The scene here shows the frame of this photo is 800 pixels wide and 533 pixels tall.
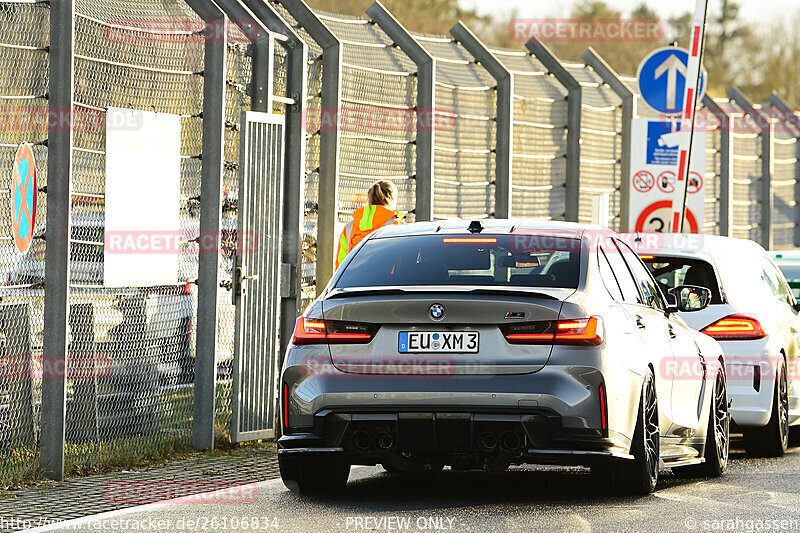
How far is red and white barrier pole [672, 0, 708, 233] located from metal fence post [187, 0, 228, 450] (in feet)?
25.2

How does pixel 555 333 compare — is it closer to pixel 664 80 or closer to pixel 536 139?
pixel 536 139

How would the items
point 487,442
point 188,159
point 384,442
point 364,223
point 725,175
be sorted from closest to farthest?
point 487,442 → point 384,442 → point 188,159 → point 364,223 → point 725,175

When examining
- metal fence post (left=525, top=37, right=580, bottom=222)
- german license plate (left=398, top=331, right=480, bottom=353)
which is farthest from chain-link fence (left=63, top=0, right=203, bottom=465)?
metal fence post (left=525, top=37, right=580, bottom=222)

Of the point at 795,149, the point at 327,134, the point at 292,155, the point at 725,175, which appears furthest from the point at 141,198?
the point at 795,149

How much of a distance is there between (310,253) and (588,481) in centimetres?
478

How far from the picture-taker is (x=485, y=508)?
8531 millimetres

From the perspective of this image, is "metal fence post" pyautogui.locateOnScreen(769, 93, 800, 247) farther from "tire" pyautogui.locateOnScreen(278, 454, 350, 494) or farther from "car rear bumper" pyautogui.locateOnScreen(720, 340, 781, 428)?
"tire" pyautogui.locateOnScreen(278, 454, 350, 494)

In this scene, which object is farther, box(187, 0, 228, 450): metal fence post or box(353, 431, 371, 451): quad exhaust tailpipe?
box(187, 0, 228, 450): metal fence post

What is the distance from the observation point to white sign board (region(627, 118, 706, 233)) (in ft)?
62.6

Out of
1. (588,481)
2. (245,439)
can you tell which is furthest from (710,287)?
(245,439)

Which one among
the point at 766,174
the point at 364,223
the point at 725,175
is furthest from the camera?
the point at 766,174

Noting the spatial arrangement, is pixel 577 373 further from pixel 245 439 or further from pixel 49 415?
pixel 245 439

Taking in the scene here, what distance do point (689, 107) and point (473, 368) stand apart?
1092 cm

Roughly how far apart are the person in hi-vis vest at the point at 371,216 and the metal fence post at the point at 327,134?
A: 30.6 inches
